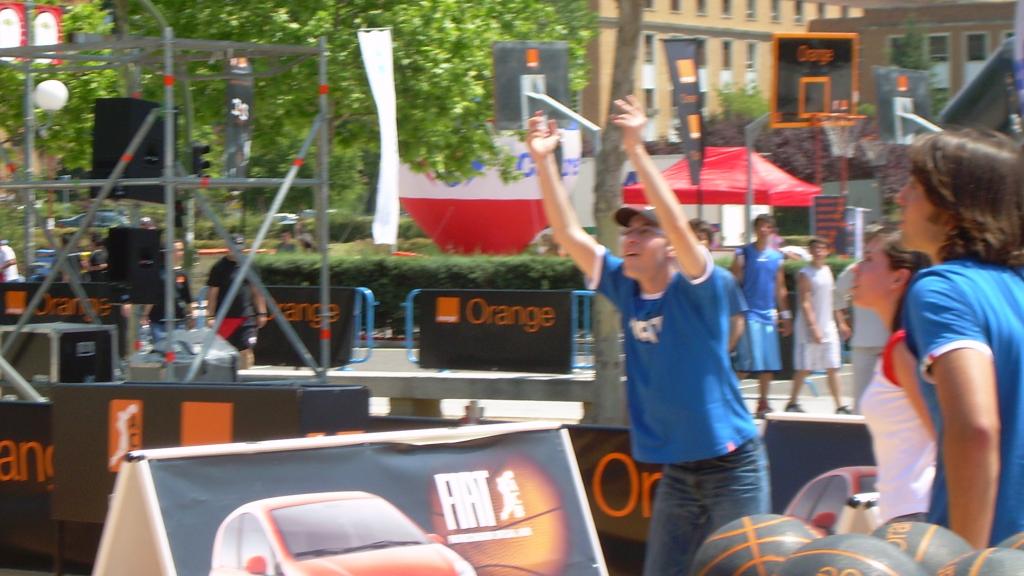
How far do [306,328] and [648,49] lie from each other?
58800 millimetres

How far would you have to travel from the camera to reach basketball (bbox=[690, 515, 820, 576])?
290 centimetres

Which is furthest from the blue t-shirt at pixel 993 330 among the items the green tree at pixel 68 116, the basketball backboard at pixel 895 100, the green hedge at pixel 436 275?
the green tree at pixel 68 116

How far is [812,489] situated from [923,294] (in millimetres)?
2458

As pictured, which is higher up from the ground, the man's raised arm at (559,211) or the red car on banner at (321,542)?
the man's raised arm at (559,211)

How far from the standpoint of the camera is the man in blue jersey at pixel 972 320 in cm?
280

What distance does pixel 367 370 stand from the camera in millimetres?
18656

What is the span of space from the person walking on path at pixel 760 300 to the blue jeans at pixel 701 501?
8964 mm

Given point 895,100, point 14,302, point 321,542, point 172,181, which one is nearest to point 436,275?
point 14,302

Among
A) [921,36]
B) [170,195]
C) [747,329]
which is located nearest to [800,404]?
[747,329]

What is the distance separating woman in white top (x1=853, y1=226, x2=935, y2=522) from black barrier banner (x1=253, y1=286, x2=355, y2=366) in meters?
12.6

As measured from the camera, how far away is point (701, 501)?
4844mm

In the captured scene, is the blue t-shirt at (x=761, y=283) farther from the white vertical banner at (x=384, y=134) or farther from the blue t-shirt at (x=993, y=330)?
the blue t-shirt at (x=993, y=330)

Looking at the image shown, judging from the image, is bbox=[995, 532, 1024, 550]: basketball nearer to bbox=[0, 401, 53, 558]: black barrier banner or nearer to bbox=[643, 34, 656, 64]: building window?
bbox=[0, 401, 53, 558]: black barrier banner

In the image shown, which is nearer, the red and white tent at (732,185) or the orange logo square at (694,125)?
the orange logo square at (694,125)
